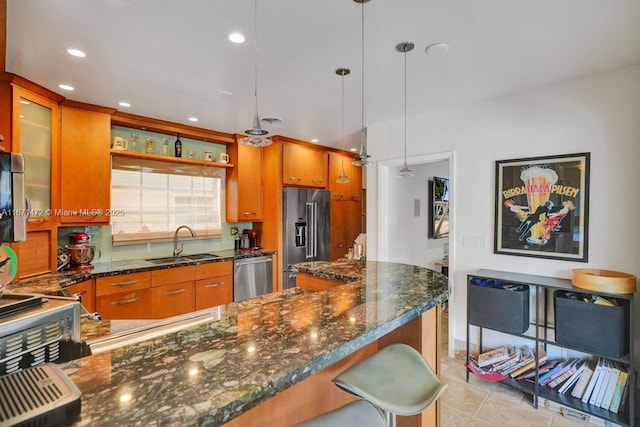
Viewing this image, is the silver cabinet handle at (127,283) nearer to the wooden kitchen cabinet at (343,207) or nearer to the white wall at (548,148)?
the wooden kitchen cabinet at (343,207)

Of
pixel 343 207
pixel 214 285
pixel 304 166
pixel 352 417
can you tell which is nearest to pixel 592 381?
pixel 352 417

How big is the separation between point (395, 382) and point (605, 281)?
1.89m

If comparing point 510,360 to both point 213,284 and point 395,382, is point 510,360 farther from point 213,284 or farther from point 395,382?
point 213,284

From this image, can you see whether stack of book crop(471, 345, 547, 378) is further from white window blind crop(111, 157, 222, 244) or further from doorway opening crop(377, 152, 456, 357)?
white window blind crop(111, 157, 222, 244)

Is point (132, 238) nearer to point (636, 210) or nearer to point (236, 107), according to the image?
point (236, 107)

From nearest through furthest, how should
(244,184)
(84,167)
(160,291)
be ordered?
(84,167), (160,291), (244,184)

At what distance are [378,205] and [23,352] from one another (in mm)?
3286

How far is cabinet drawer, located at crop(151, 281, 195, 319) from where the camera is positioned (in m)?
3.18

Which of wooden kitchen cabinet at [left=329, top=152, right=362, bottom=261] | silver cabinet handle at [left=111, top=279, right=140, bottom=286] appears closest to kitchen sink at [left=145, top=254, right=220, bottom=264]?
silver cabinet handle at [left=111, top=279, right=140, bottom=286]

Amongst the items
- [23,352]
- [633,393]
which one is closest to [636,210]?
[633,393]

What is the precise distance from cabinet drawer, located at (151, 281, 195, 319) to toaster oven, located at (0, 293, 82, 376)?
7.63 ft

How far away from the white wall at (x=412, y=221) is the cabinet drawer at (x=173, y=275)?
7.32ft

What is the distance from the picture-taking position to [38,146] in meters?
2.61

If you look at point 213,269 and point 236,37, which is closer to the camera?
point 236,37
